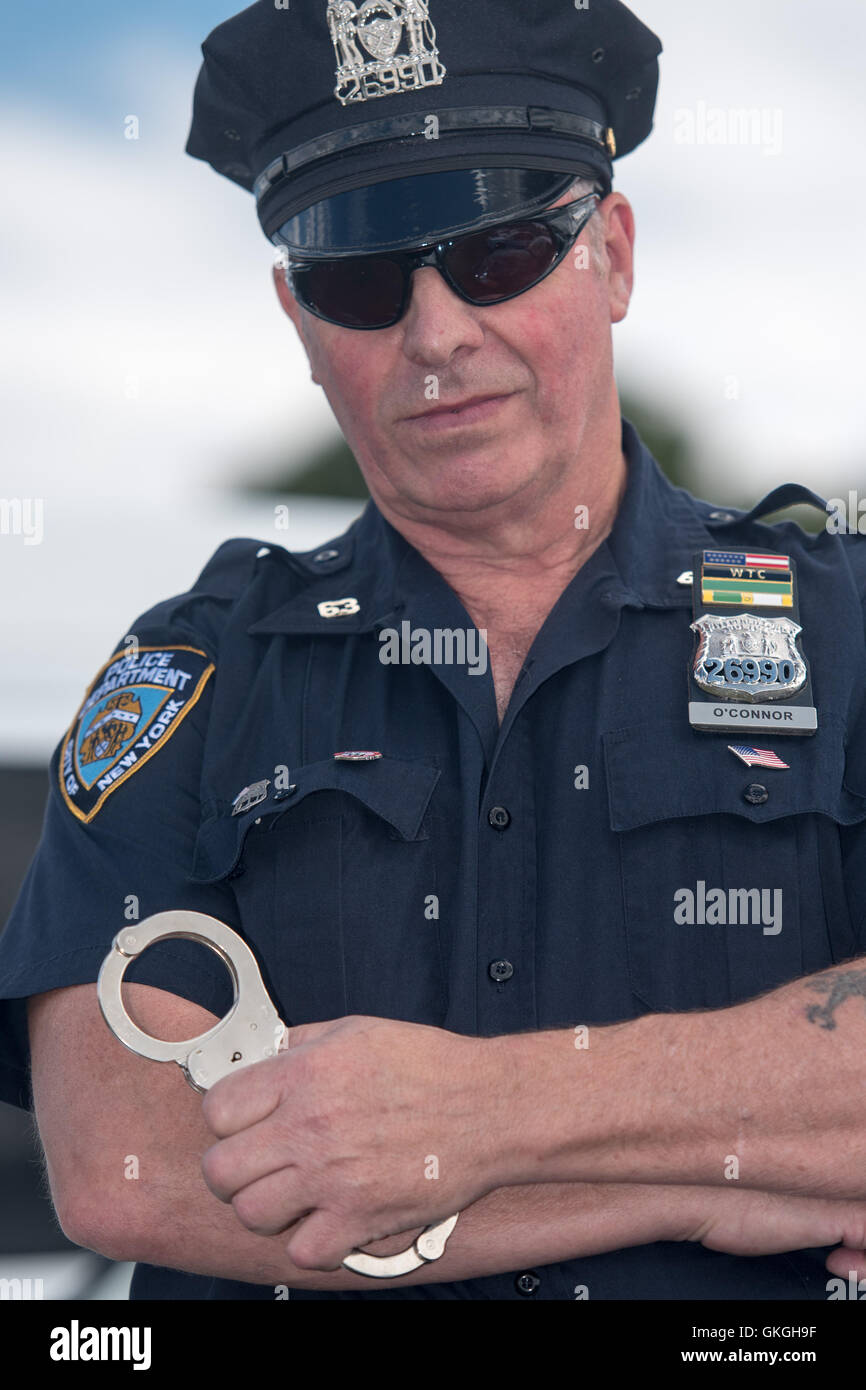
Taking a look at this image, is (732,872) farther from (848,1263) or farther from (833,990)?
(848,1263)

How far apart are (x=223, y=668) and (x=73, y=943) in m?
0.51

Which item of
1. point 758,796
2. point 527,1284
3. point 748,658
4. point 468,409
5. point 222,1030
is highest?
point 468,409

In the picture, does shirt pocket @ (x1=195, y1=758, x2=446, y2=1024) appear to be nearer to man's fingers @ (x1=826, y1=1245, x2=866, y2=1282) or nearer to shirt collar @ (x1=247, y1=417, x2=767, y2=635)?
shirt collar @ (x1=247, y1=417, x2=767, y2=635)

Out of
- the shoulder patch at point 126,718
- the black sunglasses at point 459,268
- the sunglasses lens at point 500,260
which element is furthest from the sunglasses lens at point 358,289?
the shoulder patch at point 126,718

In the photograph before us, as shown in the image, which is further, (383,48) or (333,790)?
(383,48)

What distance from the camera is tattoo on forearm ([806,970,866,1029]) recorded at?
5.92 ft

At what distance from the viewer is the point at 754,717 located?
2115mm

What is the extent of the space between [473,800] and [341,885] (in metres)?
0.23

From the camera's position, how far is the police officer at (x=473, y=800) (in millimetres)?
1771

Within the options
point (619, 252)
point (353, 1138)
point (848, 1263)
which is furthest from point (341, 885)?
point (619, 252)

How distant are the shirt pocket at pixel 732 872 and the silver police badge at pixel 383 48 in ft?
3.83

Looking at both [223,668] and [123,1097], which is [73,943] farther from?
[223,668]

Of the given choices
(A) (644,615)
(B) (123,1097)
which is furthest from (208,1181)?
(A) (644,615)
